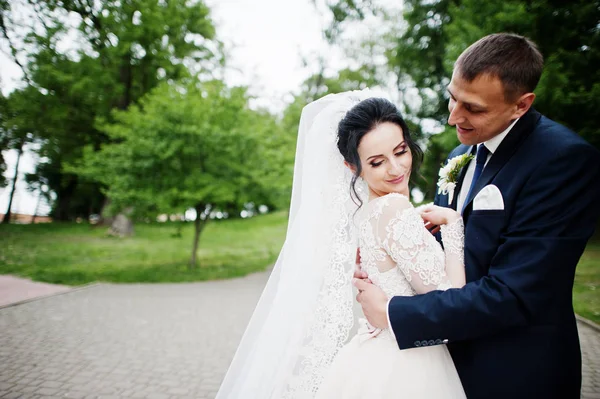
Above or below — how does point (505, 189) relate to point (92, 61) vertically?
below

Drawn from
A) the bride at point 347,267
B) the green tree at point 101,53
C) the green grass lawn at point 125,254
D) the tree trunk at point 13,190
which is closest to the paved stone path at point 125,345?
the green grass lawn at point 125,254

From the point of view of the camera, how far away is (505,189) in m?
1.77

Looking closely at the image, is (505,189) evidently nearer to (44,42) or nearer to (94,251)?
(94,251)

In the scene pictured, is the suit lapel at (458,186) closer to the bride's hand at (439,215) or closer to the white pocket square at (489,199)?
the bride's hand at (439,215)

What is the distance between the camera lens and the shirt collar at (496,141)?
1887 millimetres

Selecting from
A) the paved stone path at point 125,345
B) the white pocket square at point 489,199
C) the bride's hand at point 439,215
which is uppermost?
the white pocket square at point 489,199

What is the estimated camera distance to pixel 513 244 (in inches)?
64.6

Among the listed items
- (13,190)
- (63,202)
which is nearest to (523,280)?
(13,190)

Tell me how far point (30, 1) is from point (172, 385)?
19116 millimetres

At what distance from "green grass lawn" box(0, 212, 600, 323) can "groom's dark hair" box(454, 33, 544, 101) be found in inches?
300

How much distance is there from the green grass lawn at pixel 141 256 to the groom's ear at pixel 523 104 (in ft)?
24.6

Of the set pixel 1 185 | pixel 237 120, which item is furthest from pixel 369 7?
pixel 1 185

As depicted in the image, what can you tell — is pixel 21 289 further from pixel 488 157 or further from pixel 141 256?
pixel 488 157

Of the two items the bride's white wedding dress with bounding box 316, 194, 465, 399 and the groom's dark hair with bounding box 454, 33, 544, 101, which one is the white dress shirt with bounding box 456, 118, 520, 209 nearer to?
the groom's dark hair with bounding box 454, 33, 544, 101
